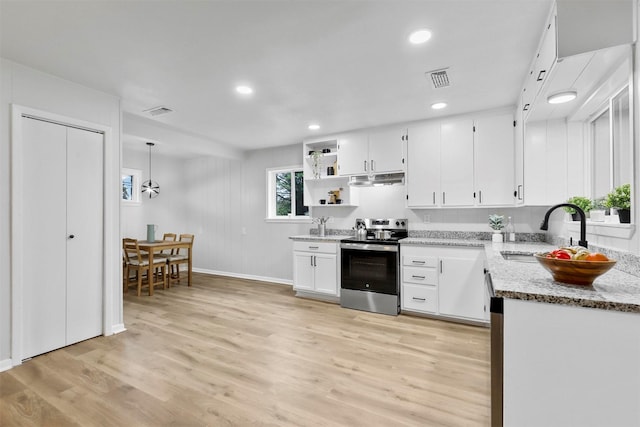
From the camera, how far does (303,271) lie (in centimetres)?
448

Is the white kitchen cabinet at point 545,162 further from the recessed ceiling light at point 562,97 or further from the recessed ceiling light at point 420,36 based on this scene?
the recessed ceiling light at point 420,36

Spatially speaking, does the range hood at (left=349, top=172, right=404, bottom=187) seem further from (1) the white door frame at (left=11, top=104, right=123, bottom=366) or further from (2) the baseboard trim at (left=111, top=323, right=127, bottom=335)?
(2) the baseboard trim at (left=111, top=323, right=127, bottom=335)

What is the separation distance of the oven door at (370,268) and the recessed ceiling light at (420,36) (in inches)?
89.9

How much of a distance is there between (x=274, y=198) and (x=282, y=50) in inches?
141

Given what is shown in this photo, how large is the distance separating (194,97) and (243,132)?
1378 millimetres

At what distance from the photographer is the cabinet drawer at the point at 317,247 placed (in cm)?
424

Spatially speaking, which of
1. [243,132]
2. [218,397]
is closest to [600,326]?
[218,397]

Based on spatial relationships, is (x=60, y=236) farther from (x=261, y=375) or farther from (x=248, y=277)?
(x=248, y=277)

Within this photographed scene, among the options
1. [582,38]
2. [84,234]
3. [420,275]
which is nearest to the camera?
[582,38]

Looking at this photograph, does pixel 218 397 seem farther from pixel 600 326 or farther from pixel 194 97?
pixel 194 97

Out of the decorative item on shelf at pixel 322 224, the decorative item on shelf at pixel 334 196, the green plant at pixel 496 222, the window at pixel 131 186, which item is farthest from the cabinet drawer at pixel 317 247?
the window at pixel 131 186

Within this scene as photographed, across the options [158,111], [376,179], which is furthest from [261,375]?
[158,111]

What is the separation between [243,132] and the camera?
15.0ft

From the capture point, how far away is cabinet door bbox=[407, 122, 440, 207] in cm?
384
